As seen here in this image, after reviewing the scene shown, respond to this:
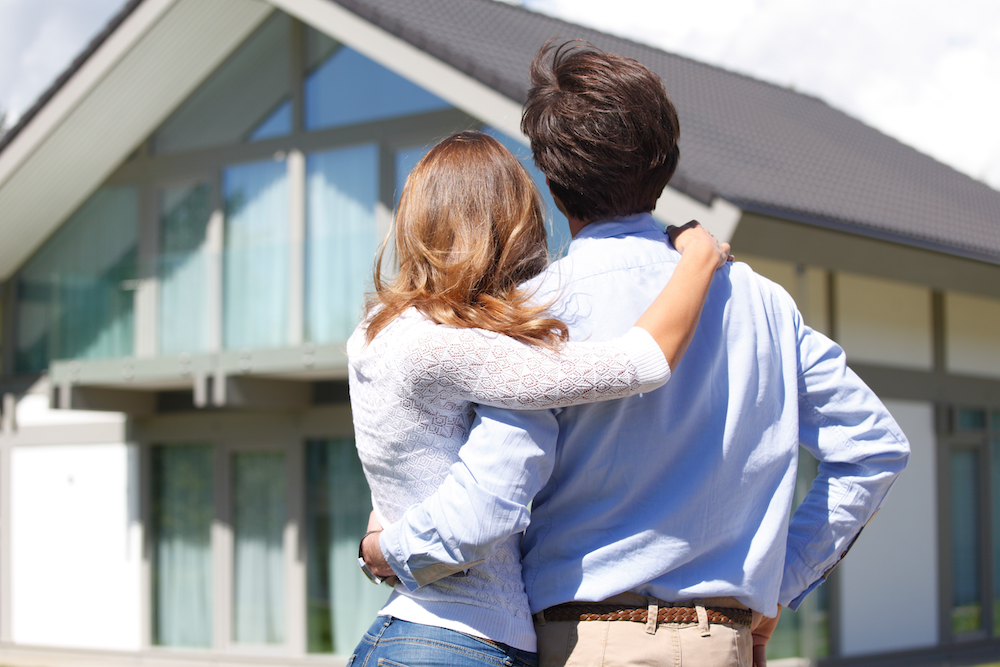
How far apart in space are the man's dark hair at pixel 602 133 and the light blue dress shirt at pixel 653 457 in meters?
0.06

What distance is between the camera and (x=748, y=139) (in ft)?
35.0

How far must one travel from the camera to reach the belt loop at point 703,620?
63.5 inches

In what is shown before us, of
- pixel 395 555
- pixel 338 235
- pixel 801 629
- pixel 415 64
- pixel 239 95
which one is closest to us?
pixel 395 555

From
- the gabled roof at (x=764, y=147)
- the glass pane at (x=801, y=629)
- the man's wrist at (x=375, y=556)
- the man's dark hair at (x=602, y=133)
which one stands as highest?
the gabled roof at (x=764, y=147)

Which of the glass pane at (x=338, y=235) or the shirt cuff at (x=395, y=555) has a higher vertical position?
the glass pane at (x=338, y=235)

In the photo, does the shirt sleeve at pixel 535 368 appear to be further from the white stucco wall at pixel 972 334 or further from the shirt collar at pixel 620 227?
the white stucco wall at pixel 972 334

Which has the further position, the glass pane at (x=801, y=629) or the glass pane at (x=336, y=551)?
the glass pane at (x=336, y=551)

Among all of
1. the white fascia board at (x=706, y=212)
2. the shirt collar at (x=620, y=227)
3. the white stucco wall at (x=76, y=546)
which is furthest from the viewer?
the white stucco wall at (x=76, y=546)

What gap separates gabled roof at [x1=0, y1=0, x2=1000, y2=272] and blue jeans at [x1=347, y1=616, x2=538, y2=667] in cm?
569

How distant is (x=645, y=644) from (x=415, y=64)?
767 centimetres

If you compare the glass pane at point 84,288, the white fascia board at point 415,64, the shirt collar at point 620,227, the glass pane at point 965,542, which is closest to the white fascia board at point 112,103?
the glass pane at point 84,288

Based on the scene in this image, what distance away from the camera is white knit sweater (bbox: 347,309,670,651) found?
5.07ft

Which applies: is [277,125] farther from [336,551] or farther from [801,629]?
[801,629]

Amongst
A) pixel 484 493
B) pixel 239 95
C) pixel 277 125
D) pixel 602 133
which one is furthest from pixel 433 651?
pixel 239 95
